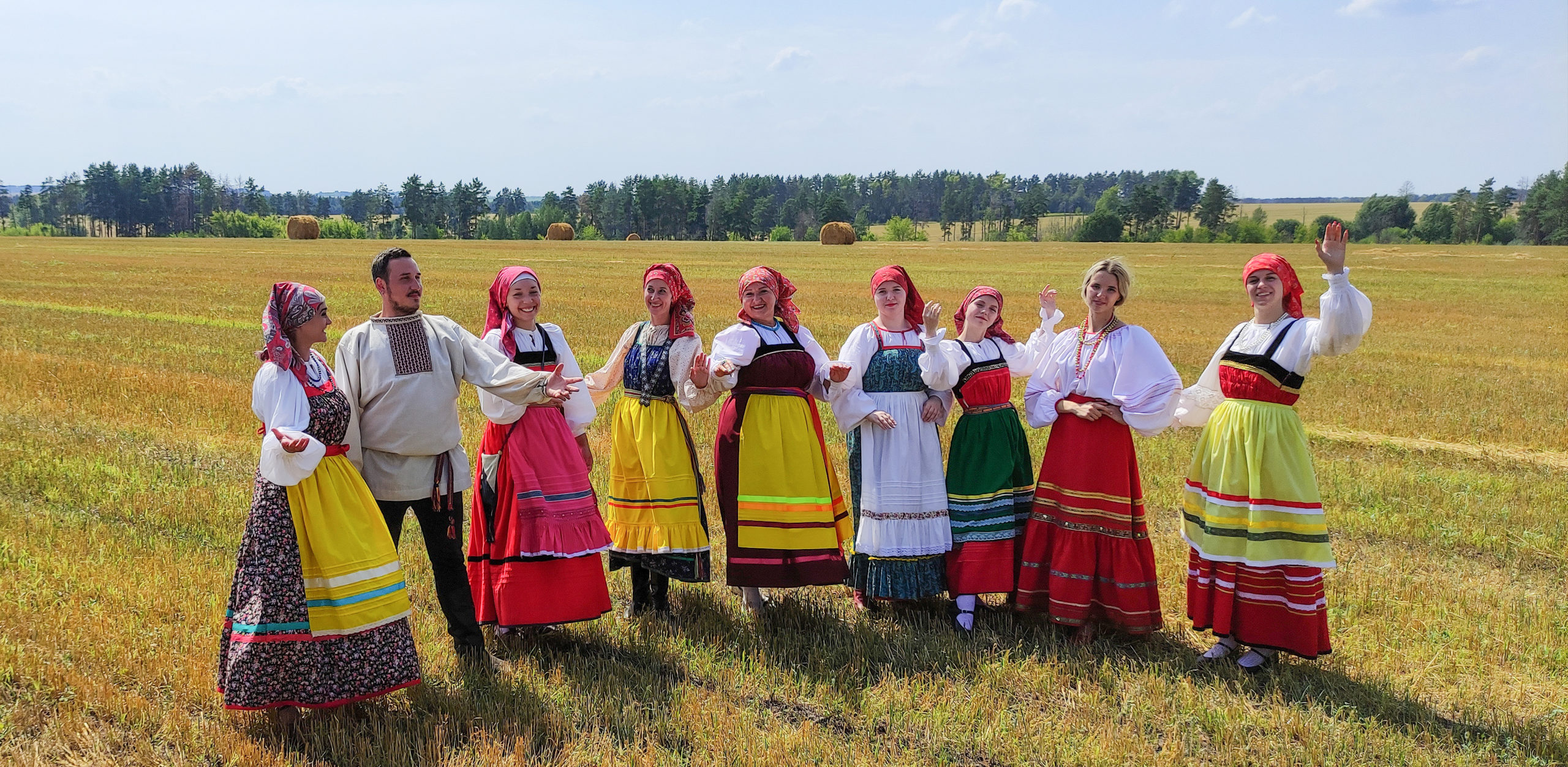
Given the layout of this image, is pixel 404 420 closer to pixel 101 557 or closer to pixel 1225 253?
pixel 101 557

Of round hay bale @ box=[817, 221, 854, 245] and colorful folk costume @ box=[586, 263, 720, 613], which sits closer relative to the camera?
colorful folk costume @ box=[586, 263, 720, 613]

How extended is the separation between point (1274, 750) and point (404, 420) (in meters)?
4.39

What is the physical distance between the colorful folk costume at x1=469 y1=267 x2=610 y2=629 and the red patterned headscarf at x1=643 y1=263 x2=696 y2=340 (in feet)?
2.33

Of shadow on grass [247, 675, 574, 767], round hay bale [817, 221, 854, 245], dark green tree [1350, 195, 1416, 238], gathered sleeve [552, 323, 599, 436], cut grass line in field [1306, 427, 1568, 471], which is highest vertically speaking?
dark green tree [1350, 195, 1416, 238]

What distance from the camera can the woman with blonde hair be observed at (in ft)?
18.4

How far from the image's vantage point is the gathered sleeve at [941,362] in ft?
19.2

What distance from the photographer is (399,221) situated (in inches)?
4818

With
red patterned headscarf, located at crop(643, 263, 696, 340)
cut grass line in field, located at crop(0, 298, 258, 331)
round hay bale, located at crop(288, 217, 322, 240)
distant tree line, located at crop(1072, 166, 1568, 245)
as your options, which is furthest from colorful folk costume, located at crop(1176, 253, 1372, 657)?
distant tree line, located at crop(1072, 166, 1568, 245)

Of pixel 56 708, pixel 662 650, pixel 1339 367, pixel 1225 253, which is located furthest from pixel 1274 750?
pixel 1225 253

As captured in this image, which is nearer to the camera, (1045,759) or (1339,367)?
(1045,759)

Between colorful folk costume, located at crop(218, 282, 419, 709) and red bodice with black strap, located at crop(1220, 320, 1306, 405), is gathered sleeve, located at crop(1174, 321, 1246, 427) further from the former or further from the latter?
colorful folk costume, located at crop(218, 282, 419, 709)

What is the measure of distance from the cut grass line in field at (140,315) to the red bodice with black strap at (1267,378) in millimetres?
18817

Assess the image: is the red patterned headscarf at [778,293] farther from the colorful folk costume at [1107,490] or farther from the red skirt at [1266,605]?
the red skirt at [1266,605]

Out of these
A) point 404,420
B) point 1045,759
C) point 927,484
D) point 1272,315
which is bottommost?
point 1045,759
